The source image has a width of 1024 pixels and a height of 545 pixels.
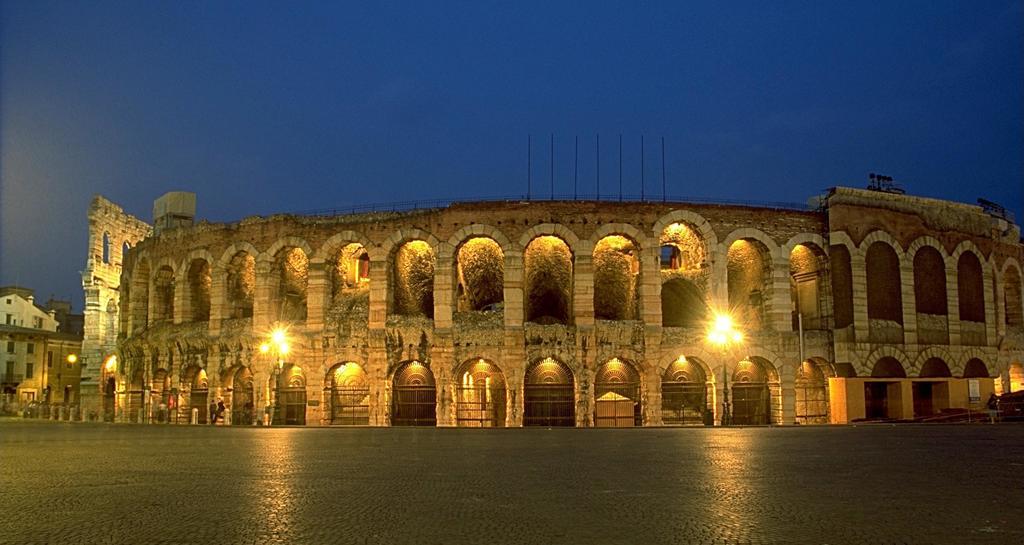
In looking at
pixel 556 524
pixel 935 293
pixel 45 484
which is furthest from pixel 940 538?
pixel 935 293

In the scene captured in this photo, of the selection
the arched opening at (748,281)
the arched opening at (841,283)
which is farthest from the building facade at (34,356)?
the arched opening at (841,283)

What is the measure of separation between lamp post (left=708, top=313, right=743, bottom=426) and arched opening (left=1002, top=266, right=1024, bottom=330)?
19523mm

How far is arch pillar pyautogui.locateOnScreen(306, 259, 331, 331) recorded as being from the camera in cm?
3575

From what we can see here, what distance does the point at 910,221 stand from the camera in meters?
37.9

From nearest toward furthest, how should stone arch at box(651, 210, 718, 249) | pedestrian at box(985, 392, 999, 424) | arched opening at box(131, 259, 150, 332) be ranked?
pedestrian at box(985, 392, 999, 424)
stone arch at box(651, 210, 718, 249)
arched opening at box(131, 259, 150, 332)

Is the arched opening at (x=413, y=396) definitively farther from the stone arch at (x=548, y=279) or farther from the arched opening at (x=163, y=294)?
the arched opening at (x=163, y=294)

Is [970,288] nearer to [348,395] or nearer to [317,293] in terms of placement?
[348,395]

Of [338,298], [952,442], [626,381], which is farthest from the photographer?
[338,298]

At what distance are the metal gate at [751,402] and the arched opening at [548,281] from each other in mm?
7936

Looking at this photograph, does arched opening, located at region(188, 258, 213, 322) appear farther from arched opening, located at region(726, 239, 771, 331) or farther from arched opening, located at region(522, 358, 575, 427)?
arched opening, located at region(726, 239, 771, 331)

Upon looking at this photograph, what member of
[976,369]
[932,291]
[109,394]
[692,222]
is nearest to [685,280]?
[692,222]

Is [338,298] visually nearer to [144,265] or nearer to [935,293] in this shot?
[144,265]

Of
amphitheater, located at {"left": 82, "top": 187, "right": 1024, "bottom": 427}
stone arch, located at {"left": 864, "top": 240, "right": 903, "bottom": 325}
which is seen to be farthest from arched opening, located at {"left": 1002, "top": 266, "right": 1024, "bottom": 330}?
stone arch, located at {"left": 864, "top": 240, "right": 903, "bottom": 325}

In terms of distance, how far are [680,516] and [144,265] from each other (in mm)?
42039
